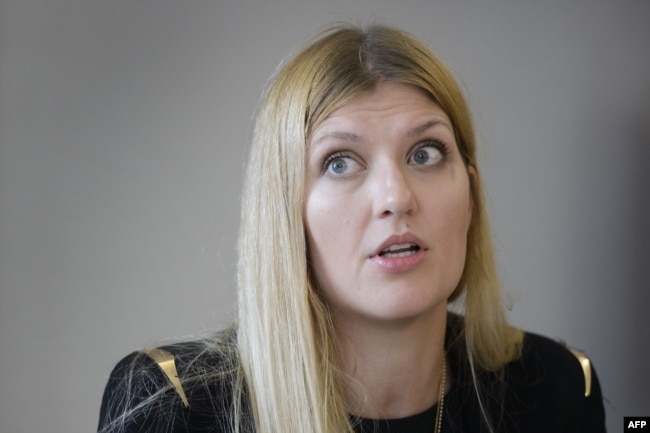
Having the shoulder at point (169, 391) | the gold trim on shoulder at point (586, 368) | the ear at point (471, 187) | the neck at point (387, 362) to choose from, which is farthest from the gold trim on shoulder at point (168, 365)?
the gold trim on shoulder at point (586, 368)

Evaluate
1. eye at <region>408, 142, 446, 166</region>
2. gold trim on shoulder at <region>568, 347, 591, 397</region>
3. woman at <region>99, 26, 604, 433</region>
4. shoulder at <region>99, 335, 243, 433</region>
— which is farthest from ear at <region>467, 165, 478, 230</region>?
shoulder at <region>99, 335, 243, 433</region>

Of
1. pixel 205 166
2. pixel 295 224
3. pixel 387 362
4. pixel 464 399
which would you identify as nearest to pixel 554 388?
pixel 464 399

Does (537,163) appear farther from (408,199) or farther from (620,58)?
(408,199)

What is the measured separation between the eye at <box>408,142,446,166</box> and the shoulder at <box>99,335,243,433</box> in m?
0.47

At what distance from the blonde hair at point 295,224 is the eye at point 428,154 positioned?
3.3 inches

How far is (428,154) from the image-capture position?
1406 mm

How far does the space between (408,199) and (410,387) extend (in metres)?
0.39

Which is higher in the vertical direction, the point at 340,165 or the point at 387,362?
the point at 340,165

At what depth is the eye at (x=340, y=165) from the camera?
135 centimetres

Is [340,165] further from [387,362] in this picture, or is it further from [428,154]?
[387,362]

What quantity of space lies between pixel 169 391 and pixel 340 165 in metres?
0.47

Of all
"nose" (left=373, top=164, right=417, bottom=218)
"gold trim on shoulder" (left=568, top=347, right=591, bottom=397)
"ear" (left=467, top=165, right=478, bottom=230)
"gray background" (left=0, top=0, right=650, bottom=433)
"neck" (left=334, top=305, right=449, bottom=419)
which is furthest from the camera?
"gray background" (left=0, top=0, right=650, bottom=433)

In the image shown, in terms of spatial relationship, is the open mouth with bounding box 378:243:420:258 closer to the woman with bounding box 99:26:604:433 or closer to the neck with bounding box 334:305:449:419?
the woman with bounding box 99:26:604:433

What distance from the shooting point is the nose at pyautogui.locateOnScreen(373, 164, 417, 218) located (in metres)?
1.29
